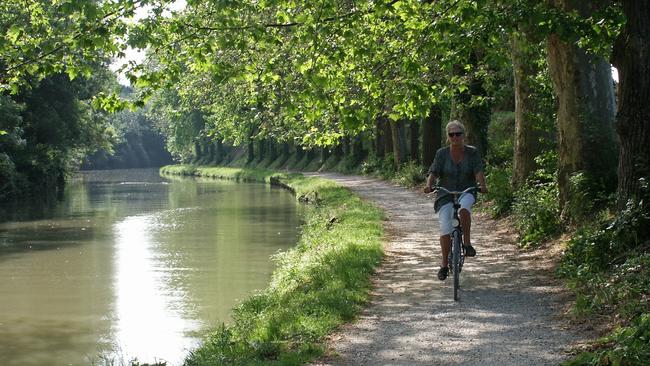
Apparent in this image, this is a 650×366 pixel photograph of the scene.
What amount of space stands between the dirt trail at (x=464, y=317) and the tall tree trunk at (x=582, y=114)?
1.67m

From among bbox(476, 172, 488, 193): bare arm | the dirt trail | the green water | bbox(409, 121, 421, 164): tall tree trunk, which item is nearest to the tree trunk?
bbox(409, 121, 421, 164): tall tree trunk

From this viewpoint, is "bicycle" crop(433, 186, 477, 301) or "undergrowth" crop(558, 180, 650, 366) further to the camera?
"bicycle" crop(433, 186, 477, 301)

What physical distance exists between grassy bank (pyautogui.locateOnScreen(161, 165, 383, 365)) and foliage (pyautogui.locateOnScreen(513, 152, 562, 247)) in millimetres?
2485

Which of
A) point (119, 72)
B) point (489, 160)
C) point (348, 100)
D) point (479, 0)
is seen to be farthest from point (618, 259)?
point (489, 160)

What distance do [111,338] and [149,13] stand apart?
14.9ft

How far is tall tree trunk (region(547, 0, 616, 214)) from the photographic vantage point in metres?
12.9

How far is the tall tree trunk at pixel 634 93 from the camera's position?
9.66 metres

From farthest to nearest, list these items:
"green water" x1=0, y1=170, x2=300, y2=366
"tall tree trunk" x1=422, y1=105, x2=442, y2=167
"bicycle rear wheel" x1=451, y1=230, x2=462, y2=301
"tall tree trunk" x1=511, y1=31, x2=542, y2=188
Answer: "tall tree trunk" x1=422, y1=105, x2=442, y2=167, "tall tree trunk" x1=511, y1=31, x2=542, y2=188, "green water" x1=0, y1=170, x2=300, y2=366, "bicycle rear wheel" x1=451, y1=230, x2=462, y2=301

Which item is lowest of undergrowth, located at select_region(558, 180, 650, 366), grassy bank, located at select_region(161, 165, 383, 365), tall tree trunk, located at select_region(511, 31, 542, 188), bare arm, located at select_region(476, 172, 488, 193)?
grassy bank, located at select_region(161, 165, 383, 365)

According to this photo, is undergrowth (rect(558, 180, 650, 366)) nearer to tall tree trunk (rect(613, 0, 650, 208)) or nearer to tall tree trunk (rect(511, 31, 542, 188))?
tall tree trunk (rect(613, 0, 650, 208))

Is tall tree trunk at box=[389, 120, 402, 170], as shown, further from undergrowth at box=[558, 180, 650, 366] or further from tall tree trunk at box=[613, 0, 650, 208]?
tall tree trunk at box=[613, 0, 650, 208]

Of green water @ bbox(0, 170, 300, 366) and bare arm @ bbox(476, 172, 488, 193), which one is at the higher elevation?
bare arm @ bbox(476, 172, 488, 193)

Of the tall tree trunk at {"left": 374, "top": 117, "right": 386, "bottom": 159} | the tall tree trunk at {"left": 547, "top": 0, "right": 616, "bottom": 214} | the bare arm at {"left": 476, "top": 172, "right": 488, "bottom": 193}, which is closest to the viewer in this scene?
the bare arm at {"left": 476, "top": 172, "right": 488, "bottom": 193}

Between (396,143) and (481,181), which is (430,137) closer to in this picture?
(396,143)
